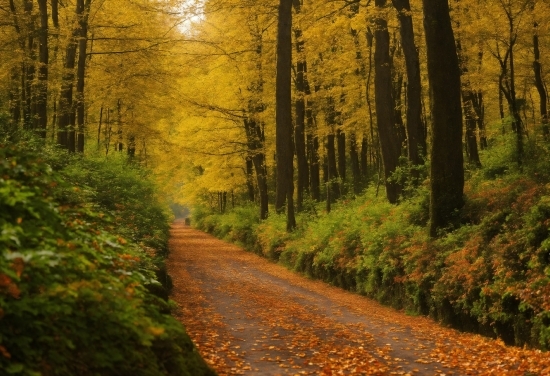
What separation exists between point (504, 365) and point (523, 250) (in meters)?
2.26

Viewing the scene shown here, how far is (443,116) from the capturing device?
1171 centimetres

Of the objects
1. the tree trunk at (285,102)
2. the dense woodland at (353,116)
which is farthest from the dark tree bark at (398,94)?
the tree trunk at (285,102)

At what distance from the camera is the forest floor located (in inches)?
268

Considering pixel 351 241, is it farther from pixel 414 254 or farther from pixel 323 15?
pixel 323 15

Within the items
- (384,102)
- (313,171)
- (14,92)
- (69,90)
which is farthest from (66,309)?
(313,171)

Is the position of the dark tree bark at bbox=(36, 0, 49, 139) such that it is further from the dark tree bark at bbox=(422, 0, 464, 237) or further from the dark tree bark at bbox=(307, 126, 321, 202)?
the dark tree bark at bbox=(307, 126, 321, 202)

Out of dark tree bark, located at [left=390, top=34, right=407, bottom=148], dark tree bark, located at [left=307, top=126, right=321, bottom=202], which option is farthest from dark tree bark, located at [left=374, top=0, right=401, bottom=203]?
dark tree bark, located at [left=307, top=126, right=321, bottom=202]

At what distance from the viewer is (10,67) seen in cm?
1745

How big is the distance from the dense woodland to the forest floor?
619mm

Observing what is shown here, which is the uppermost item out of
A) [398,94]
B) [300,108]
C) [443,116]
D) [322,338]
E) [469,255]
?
[398,94]

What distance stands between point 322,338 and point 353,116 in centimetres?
1524

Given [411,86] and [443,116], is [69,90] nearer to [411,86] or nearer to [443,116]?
[411,86]

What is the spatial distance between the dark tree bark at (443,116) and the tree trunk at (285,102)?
9.19 meters

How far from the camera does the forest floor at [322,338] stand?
682 centimetres
